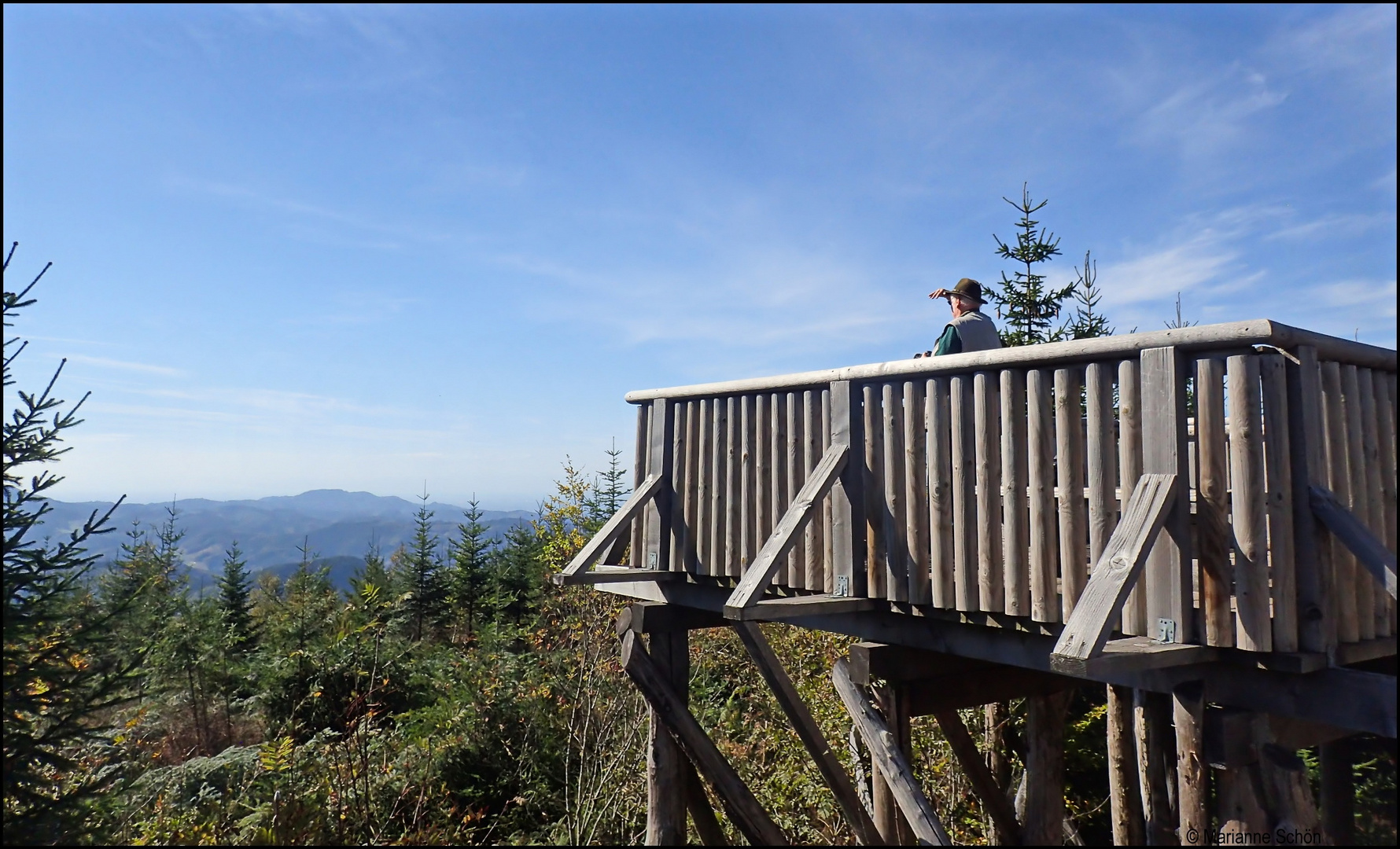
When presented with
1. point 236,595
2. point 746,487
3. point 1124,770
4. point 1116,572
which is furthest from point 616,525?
point 236,595

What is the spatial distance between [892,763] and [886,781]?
34cm

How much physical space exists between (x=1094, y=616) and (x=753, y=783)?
259 inches

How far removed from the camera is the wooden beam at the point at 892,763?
4902 mm

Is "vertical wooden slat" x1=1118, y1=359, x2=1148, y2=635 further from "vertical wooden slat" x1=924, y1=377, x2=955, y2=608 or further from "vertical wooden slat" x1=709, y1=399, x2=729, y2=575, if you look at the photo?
"vertical wooden slat" x1=709, y1=399, x2=729, y2=575

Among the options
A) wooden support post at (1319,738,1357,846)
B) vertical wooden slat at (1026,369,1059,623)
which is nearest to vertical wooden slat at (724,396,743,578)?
vertical wooden slat at (1026,369,1059,623)

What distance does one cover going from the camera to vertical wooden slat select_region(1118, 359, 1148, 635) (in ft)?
12.4

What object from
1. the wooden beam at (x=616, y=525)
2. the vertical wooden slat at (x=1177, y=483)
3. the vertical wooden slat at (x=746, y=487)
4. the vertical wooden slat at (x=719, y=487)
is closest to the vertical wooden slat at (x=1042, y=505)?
the vertical wooden slat at (x=1177, y=483)

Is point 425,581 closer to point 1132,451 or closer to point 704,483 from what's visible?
point 704,483

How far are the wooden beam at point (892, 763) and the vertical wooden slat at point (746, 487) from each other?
95 cm

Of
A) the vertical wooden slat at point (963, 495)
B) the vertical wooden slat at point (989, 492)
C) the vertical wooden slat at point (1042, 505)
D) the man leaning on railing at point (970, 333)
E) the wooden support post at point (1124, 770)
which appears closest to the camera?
the vertical wooden slat at point (1042, 505)

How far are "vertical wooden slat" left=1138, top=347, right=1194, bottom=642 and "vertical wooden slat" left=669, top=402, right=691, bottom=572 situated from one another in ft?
11.7

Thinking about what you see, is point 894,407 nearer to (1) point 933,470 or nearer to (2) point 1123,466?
(1) point 933,470

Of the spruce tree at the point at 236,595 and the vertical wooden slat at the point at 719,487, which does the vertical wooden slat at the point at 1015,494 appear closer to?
the vertical wooden slat at the point at 719,487

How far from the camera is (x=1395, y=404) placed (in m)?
4.24
